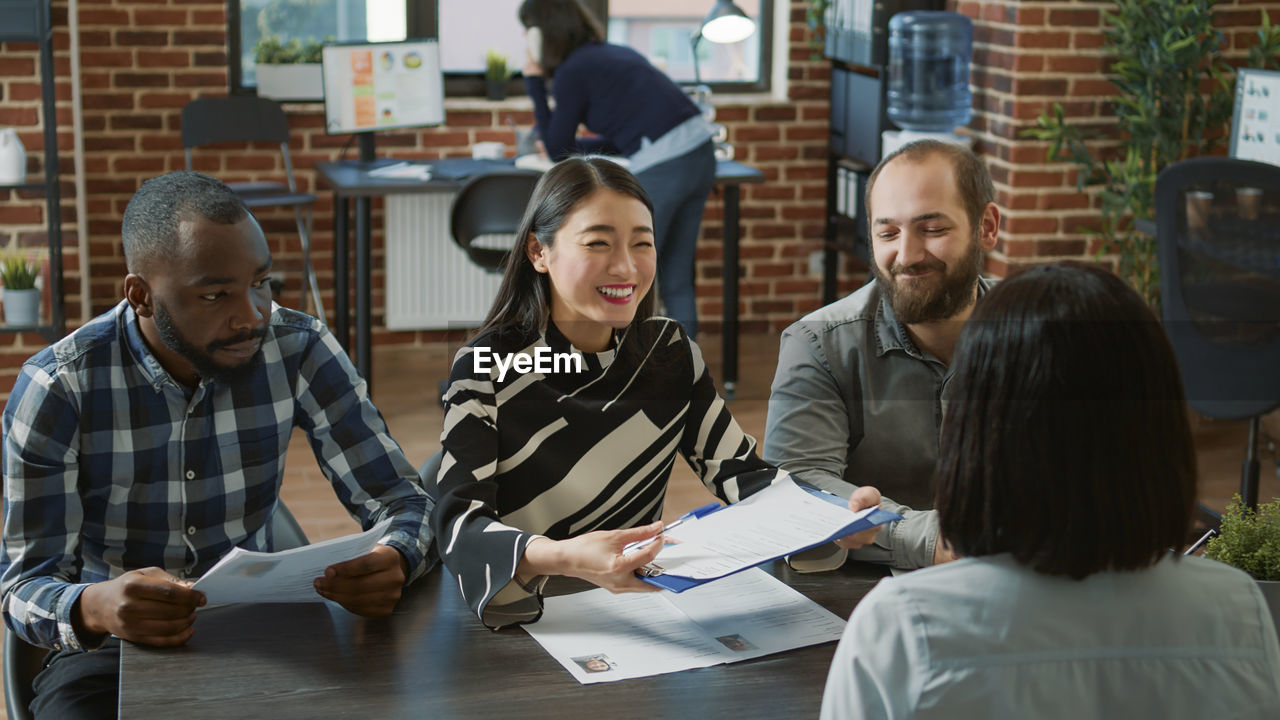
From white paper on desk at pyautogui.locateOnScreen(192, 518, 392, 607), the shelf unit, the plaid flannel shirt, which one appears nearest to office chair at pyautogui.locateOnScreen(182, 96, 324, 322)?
the shelf unit

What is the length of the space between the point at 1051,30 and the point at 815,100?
4.60 feet

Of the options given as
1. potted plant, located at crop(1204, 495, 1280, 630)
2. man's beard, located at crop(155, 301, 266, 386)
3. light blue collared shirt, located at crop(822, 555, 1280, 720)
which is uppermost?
man's beard, located at crop(155, 301, 266, 386)

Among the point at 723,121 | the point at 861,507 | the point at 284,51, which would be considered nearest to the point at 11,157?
the point at 284,51

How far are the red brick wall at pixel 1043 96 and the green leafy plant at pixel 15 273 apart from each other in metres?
2.96

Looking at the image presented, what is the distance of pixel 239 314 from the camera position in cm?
155

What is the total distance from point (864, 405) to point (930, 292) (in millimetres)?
176

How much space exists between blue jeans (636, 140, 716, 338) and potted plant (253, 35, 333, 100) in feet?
4.77

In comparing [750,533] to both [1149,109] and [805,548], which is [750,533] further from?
[1149,109]

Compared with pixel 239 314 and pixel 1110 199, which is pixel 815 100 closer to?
pixel 1110 199

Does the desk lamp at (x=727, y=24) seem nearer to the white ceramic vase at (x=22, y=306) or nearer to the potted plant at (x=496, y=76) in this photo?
the potted plant at (x=496, y=76)

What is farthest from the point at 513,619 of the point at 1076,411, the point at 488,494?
the point at 1076,411

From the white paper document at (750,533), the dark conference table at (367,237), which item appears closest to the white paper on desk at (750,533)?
the white paper document at (750,533)

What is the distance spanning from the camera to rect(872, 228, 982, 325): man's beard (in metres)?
1.78

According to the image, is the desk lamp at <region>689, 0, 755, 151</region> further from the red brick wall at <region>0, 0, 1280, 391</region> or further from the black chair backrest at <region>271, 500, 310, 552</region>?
the black chair backrest at <region>271, 500, 310, 552</region>
